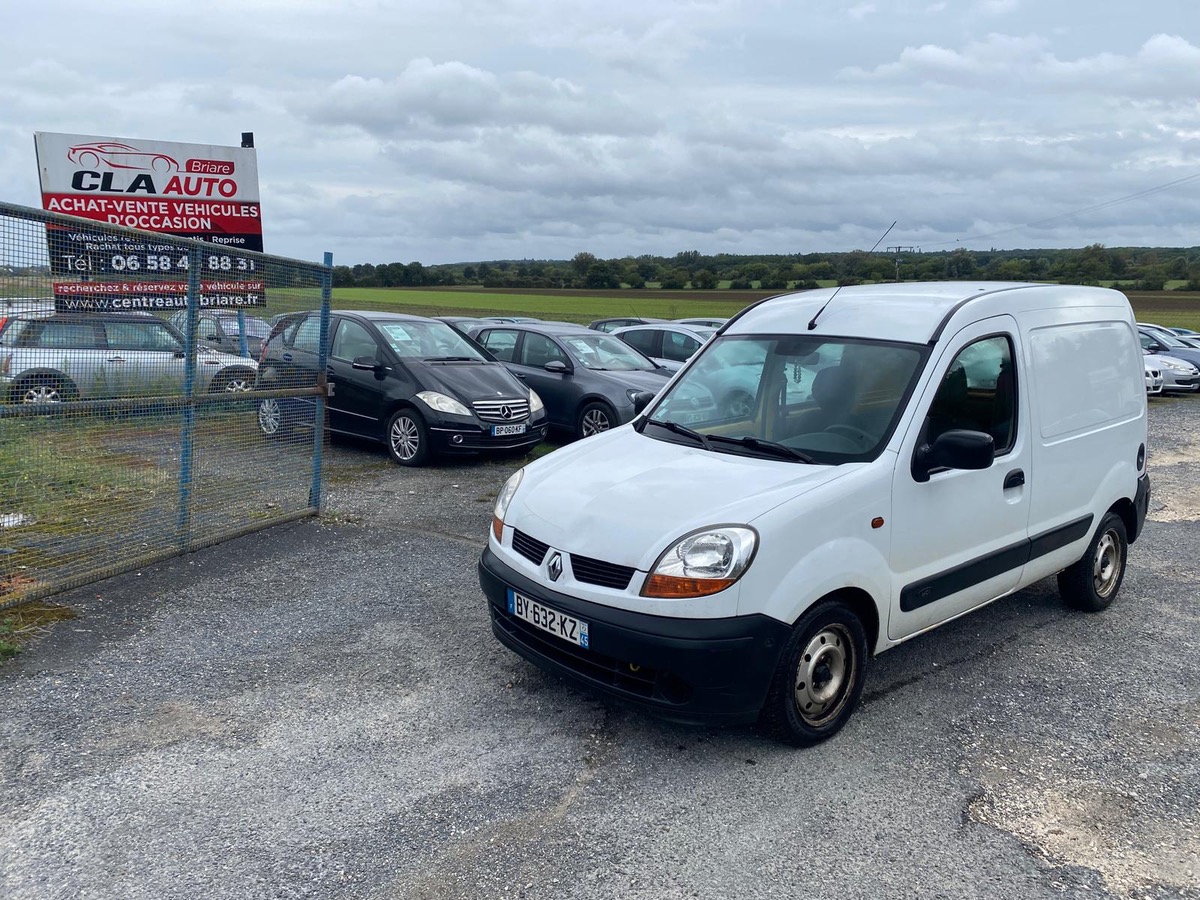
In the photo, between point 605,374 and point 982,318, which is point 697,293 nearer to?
point 605,374

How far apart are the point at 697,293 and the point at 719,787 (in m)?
54.2

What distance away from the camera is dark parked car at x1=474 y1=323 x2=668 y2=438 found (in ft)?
37.9

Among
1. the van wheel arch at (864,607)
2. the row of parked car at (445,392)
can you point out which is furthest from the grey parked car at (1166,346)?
the van wheel arch at (864,607)

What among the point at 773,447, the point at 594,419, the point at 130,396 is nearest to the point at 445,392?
the point at 594,419

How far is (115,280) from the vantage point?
5270mm

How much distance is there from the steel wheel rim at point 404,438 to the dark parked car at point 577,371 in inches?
90.8

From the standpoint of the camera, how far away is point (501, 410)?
Answer: 10234 millimetres

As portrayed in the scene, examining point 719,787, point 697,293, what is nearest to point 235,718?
point 719,787

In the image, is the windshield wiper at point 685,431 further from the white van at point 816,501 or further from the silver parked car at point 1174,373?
the silver parked car at point 1174,373

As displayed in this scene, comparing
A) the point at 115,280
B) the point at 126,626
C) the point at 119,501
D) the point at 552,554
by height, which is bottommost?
the point at 126,626

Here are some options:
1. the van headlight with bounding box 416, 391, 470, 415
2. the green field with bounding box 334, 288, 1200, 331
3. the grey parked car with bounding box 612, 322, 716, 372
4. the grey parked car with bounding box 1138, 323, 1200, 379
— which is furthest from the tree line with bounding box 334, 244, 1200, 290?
the van headlight with bounding box 416, 391, 470, 415

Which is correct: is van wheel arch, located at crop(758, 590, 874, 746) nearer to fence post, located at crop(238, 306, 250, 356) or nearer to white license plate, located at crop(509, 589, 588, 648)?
white license plate, located at crop(509, 589, 588, 648)

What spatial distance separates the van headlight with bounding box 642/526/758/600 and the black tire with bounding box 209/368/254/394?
3998 mm

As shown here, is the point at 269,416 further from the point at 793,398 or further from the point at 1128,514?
the point at 1128,514
